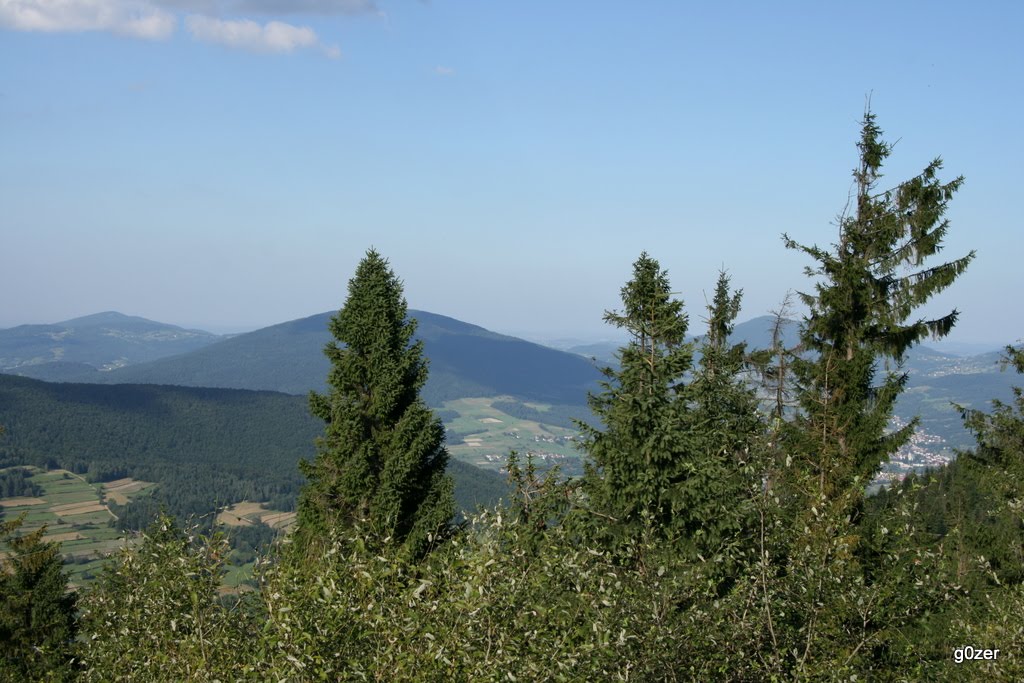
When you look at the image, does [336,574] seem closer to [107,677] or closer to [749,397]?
[107,677]

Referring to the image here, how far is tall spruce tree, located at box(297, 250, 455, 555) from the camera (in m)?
25.5

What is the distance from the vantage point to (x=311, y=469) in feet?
88.0

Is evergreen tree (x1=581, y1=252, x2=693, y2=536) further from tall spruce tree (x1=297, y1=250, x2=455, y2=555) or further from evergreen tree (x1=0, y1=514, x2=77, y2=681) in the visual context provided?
evergreen tree (x1=0, y1=514, x2=77, y2=681)

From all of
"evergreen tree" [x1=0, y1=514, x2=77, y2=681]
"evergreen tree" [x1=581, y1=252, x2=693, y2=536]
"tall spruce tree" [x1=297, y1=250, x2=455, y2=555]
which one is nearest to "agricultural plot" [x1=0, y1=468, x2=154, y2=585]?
"evergreen tree" [x1=0, y1=514, x2=77, y2=681]

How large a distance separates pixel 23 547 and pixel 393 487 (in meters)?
17.0

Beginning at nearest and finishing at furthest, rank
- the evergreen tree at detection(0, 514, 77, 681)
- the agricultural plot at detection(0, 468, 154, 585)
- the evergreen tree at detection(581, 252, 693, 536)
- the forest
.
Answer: the forest
the evergreen tree at detection(581, 252, 693, 536)
the evergreen tree at detection(0, 514, 77, 681)
the agricultural plot at detection(0, 468, 154, 585)

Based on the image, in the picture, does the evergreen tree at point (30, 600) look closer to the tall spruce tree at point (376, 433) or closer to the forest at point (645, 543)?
the forest at point (645, 543)

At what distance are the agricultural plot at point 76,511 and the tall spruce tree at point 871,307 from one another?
93.0 metres

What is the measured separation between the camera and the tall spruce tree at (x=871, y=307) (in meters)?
22.7

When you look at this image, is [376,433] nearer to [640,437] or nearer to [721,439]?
[640,437]

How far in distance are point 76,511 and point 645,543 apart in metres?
161

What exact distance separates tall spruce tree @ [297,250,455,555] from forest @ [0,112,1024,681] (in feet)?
0.26

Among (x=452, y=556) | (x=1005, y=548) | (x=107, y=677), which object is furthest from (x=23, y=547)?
(x=1005, y=548)

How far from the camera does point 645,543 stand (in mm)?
11328
